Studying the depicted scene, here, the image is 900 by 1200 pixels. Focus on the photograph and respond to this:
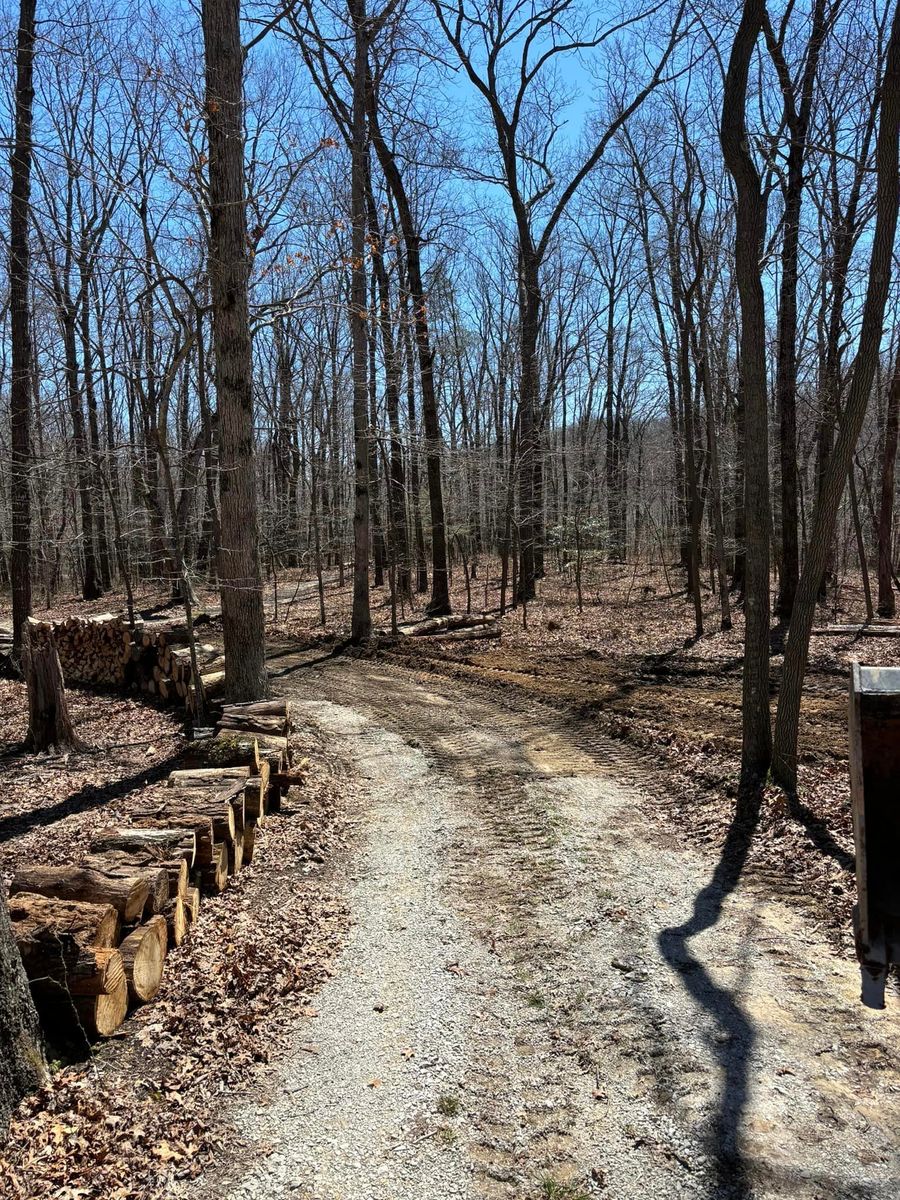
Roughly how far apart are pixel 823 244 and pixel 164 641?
15928 mm

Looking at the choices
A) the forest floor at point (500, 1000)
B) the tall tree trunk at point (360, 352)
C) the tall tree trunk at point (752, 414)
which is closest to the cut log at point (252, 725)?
the forest floor at point (500, 1000)

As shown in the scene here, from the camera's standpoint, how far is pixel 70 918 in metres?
3.81

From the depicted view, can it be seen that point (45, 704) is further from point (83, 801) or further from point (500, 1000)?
point (500, 1000)

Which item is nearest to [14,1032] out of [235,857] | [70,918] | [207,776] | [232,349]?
[70,918]

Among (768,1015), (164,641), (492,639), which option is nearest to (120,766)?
(164,641)

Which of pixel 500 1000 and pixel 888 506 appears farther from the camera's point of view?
pixel 888 506

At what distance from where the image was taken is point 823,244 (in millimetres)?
16594

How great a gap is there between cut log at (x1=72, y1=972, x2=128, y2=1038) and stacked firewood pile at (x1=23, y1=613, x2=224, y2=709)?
712 cm

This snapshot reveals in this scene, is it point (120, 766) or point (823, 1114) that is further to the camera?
point (120, 766)

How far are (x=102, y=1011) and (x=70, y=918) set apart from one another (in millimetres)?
473

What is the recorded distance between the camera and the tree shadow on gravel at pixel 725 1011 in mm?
2984

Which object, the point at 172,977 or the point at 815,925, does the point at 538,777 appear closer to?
the point at 815,925

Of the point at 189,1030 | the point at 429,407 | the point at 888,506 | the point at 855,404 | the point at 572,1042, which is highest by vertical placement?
the point at 429,407

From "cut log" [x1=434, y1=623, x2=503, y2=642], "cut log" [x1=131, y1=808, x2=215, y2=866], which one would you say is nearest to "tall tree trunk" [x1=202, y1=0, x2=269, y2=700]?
"cut log" [x1=131, y1=808, x2=215, y2=866]
